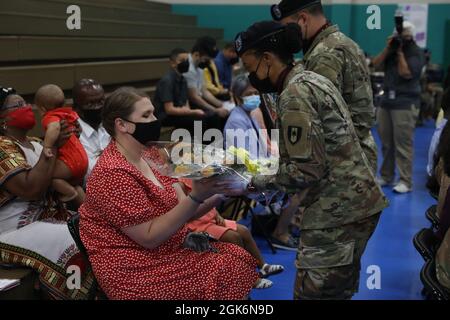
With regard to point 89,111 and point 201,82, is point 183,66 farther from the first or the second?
point 89,111

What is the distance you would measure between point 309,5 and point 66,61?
3924 millimetres

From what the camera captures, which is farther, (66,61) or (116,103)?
(66,61)

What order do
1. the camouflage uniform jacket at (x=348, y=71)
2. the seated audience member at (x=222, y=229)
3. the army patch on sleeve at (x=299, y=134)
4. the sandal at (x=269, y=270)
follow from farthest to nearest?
the sandal at (x=269, y=270) → the seated audience member at (x=222, y=229) → the camouflage uniform jacket at (x=348, y=71) → the army patch on sleeve at (x=299, y=134)

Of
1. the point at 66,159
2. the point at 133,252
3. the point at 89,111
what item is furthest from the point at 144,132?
the point at 89,111

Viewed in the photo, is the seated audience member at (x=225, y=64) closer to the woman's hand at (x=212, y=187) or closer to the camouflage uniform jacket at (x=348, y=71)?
the camouflage uniform jacket at (x=348, y=71)

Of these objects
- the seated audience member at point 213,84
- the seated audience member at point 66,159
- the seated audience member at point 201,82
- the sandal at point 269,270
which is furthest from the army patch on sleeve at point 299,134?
the seated audience member at point 213,84

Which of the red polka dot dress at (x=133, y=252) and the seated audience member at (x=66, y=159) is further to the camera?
the seated audience member at (x=66, y=159)

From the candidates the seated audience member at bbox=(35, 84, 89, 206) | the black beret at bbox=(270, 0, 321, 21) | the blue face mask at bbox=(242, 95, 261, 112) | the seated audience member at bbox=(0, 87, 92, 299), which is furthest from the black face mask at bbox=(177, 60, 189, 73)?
the black beret at bbox=(270, 0, 321, 21)

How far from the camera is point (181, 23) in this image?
37.0ft

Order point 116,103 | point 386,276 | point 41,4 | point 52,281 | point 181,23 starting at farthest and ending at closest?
1. point 181,23
2. point 41,4
3. point 386,276
4. point 52,281
5. point 116,103

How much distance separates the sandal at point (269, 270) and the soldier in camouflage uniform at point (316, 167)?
1911mm

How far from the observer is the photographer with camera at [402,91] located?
6.41 metres

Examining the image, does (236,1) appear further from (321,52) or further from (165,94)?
(321,52)

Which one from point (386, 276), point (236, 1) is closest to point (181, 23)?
point (236, 1)
